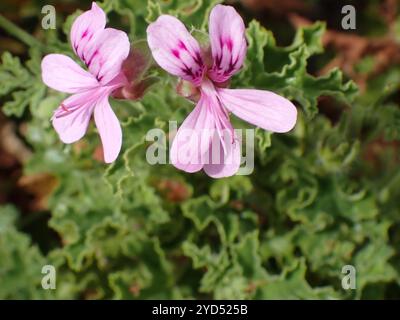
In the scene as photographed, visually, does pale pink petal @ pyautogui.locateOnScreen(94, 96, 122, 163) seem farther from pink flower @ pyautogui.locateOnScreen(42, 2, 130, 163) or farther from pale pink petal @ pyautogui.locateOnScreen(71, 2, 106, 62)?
pale pink petal @ pyautogui.locateOnScreen(71, 2, 106, 62)

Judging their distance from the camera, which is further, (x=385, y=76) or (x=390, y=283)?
(x=385, y=76)

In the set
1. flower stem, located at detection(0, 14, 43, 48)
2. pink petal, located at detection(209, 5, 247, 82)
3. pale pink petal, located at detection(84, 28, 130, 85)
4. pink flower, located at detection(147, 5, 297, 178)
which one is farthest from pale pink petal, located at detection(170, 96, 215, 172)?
flower stem, located at detection(0, 14, 43, 48)

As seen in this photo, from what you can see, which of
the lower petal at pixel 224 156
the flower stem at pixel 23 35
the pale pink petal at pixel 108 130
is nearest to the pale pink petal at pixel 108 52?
the pale pink petal at pixel 108 130

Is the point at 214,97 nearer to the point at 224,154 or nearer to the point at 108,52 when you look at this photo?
the point at 224,154

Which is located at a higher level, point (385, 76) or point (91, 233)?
point (385, 76)

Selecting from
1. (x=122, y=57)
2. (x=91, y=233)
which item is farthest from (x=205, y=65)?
(x=91, y=233)
